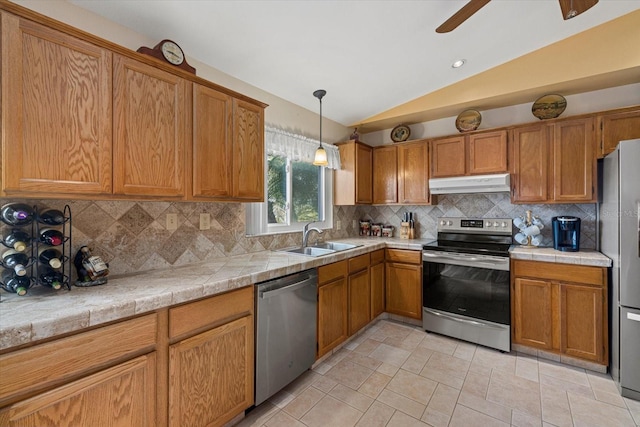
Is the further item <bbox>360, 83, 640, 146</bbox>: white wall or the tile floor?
<bbox>360, 83, 640, 146</bbox>: white wall

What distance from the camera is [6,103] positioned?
1.12m

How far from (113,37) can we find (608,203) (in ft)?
12.4

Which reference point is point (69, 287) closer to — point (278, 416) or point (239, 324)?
point (239, 324)

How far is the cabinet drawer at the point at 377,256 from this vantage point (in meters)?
3.04

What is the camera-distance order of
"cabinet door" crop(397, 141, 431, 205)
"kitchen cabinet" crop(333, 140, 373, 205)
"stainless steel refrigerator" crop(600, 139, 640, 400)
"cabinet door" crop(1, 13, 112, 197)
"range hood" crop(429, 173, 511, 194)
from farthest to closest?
1. "kitchen cabinet" crop(333, 140, 373, 205)
2. "cabinet door" crop(397, 141, 431, 205)
3. "range hood" crop(429, 173, 511, 194)
4. "stainless steel refrigerator" crop(600, 139, 640, 400)
5. "cabinet door" crop(1, 13, 112, 197)

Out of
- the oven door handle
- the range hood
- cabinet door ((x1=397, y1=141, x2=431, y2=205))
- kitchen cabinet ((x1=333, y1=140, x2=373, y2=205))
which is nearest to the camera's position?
the oven door handle

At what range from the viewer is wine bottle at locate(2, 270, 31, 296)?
1.27 metres

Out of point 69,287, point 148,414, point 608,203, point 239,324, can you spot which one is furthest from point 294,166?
point 608,203

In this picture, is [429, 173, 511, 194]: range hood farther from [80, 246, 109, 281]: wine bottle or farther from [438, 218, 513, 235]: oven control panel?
[80, 246, 109, 281]: wine bottle

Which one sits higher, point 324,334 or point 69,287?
point 69,287

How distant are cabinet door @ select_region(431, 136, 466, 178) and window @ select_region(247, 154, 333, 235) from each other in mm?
1259

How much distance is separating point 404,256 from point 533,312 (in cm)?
122

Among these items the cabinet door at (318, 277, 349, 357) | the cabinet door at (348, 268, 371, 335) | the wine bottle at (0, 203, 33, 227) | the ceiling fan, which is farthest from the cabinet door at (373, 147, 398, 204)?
the wine bottle at (0, 203, 33, 227)

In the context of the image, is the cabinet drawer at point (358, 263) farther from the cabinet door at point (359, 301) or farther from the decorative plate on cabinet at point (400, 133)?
the decorative plate on cabinet at point (400, 133)
